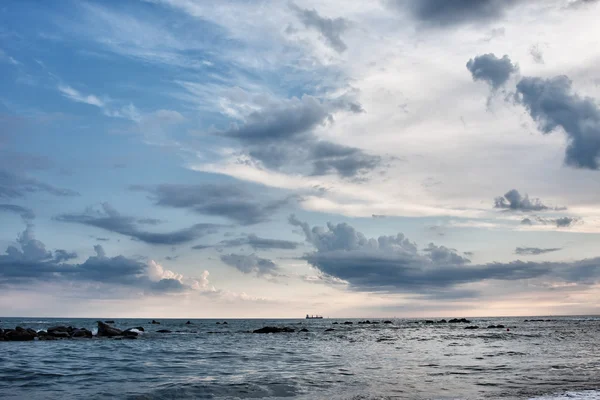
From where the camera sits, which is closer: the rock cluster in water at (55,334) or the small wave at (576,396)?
the small wave at (576,396)

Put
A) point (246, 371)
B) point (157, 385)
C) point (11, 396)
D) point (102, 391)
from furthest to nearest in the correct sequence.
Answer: point (246, 371) < point (157, 385) < point (102, 391) < point (11, 396)

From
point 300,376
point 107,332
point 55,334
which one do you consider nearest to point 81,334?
point 55,334

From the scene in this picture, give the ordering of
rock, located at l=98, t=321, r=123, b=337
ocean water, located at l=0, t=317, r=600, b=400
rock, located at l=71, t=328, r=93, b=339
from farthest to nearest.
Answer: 1. rock, located at l=98, t=321, r=123, b=337
2. rock, located at l=71, t=328, r=93, b=339
3. ocean water, located at l=0, t=317, r=600, b=400

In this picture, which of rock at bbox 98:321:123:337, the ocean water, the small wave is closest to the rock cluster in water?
rock at bbox 98:321:123:337

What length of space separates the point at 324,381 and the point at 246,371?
698 centimetres

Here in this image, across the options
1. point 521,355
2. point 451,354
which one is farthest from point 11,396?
point 521,355

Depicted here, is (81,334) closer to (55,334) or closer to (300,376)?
(55,334)

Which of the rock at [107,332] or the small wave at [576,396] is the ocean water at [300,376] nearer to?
the small wave at [576,396]

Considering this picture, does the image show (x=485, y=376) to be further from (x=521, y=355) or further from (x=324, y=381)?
(x=521, y=355)

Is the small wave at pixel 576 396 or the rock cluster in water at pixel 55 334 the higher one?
the small wave at pixel 576 396

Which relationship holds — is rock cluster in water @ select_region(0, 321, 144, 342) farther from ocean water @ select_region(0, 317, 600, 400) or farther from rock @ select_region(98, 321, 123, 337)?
ocean water @ select_region(0, 317, 600, 400)

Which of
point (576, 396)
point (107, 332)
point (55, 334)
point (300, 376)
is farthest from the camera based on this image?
point (107, 332)

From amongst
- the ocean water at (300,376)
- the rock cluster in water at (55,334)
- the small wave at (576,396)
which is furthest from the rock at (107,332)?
the small wave at (576,396)

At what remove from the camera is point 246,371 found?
3128 centimetres
